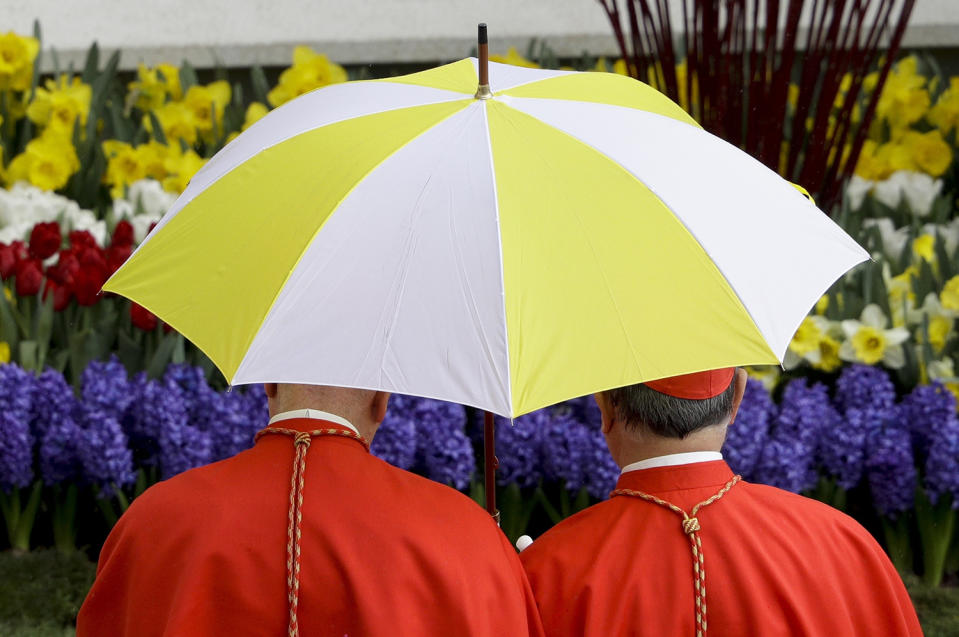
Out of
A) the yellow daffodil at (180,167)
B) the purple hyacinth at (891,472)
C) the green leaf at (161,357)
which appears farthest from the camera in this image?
the yellow daffodil at (180,167)

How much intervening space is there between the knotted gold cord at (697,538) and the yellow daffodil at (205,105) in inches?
146

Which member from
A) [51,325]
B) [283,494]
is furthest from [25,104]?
[283,494]

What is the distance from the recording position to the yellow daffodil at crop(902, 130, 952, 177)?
5180mm

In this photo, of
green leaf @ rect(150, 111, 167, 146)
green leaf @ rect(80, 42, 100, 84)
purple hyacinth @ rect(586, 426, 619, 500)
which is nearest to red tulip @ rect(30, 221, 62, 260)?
green leaf @ rect(150, 111, 167, 146)

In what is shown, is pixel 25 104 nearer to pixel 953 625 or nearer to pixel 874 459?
pixel 874 459

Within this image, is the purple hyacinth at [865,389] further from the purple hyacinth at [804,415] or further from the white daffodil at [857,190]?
the white daffodil at [857,190]

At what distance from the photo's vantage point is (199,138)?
5387 mm

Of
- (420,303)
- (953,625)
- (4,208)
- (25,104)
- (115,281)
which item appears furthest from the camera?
(25,104)

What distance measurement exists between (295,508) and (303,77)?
12.3ft

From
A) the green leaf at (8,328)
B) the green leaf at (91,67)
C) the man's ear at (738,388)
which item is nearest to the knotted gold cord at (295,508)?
the man's ear at (738,388)

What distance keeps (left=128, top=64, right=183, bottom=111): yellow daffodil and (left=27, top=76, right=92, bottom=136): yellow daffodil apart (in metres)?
0.25

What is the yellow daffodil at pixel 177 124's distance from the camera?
5.25m

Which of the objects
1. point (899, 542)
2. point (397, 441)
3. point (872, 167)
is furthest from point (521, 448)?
point (872, 167)

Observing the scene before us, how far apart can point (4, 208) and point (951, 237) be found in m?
3.40
